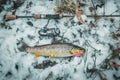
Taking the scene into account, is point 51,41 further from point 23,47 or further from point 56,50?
point 23,47

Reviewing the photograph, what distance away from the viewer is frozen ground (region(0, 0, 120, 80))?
262 cm

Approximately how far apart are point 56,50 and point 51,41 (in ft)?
0.72

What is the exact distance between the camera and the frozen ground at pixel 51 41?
2.62 meters

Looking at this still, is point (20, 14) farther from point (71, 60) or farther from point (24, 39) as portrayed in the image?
point (71, 60)

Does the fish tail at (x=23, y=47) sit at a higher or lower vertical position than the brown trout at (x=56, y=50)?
higher

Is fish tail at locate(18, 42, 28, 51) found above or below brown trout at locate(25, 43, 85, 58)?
above

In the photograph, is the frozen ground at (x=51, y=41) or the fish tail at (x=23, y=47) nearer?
the frozen ground at (x=51, y=41)

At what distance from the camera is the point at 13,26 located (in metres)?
3.05

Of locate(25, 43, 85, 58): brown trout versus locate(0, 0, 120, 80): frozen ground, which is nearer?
locate(0, 0, 120, 80): frozen ground

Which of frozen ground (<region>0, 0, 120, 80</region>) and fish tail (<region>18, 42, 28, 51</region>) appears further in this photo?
fish tail (<region>18, 42, 28, 51</region>)

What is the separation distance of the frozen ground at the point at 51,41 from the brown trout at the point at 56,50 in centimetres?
7

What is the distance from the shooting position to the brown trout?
8.96ft

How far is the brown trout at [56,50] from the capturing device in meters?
2.73

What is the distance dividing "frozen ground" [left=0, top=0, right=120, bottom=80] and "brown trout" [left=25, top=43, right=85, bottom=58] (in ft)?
0.24
